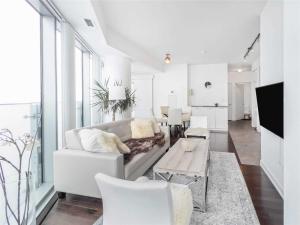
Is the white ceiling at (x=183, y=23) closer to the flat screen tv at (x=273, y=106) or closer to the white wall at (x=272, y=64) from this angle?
the white wall at (x=272, y=64)

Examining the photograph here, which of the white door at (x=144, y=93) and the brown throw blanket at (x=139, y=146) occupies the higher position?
the white door at (x=144, y=93)

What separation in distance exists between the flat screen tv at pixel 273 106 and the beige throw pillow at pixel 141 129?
2.11 meters

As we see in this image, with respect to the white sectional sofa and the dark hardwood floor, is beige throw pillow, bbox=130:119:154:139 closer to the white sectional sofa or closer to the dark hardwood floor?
the white sectional sofa

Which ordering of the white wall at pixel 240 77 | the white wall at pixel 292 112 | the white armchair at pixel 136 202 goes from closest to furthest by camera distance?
1. the white armchair at pixel 136 202
2. the white wall at pixel 292 112
3. the white wall at pixel 240 77

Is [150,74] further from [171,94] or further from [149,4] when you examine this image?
[149,4]

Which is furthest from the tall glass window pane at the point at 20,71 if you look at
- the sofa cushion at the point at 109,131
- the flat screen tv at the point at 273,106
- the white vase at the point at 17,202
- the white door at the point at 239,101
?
the white door at the point at 239,101

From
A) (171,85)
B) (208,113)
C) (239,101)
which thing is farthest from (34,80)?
(239,101)

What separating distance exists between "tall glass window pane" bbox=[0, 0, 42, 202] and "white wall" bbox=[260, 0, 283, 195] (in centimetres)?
305

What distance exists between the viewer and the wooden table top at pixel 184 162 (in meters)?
2.23

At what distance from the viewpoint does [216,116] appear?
8047 mm

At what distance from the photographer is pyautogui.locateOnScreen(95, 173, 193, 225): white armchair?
1.15 meters

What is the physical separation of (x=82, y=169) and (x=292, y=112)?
7.17ft

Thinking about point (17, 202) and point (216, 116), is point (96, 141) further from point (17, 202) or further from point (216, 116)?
point (216, 116)

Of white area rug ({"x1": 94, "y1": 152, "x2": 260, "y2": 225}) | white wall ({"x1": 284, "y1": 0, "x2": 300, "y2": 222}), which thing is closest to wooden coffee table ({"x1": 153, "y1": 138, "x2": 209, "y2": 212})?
white area rug ({"x1": 94, "y1": 152, "x2": 260, "y2": 225})
